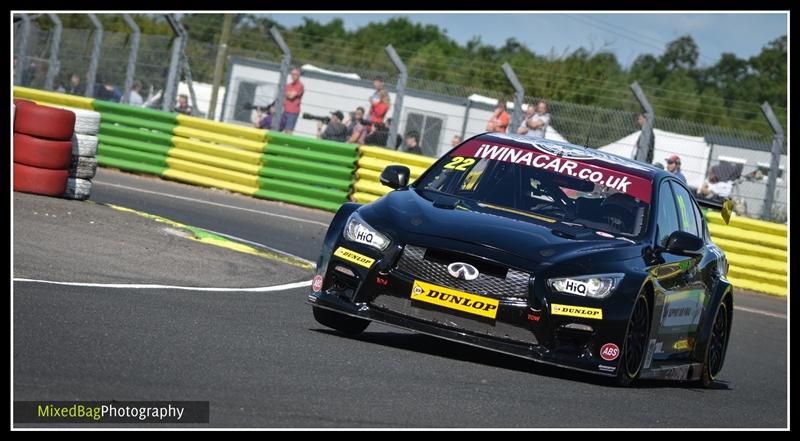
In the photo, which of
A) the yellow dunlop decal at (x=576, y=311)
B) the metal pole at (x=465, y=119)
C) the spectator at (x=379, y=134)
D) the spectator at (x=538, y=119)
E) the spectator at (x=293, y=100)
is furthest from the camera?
the spectator at (x=293, y=100)

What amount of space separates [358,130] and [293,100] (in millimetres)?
1144

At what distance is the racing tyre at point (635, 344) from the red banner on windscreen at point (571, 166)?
3.37 feet

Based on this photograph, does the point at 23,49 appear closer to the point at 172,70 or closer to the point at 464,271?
the point at 172,70

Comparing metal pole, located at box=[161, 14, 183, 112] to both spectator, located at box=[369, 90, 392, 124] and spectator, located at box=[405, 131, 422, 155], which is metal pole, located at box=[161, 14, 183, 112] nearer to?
spectator, located at box=[369, 90, 392, 124]

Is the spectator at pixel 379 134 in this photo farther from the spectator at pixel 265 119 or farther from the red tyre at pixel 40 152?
the red tyre at pixel 40 152

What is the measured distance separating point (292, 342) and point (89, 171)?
22.5ft

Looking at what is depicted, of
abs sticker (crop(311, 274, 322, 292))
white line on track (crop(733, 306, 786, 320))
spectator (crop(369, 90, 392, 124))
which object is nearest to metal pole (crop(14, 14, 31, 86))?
spectator (crop(369, 90, 392, 124))

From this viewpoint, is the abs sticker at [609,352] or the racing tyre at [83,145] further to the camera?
the racing tyre at [83,145]

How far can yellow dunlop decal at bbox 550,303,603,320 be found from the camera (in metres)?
7.92

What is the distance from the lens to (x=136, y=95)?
24500mm

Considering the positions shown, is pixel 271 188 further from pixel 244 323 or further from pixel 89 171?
pixel 244 323

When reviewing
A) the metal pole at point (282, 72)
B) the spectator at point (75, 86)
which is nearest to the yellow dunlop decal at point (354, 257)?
the metal pole at point (282, 72)

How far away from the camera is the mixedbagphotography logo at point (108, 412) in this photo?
520 cm

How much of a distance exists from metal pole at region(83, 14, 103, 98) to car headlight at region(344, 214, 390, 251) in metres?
17.1
